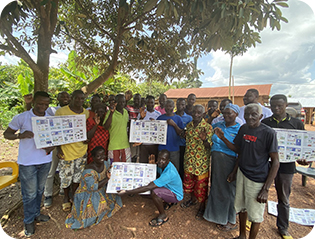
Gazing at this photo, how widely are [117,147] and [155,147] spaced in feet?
2.66

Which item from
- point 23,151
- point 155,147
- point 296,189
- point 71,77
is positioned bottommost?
point 296,189

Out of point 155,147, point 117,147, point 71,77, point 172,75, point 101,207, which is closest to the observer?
point 101,207

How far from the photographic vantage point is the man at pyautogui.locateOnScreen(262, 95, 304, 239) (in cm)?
243

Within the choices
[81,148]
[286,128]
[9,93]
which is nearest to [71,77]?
[9,93]

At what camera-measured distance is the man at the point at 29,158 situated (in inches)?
91.5

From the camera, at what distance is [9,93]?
32.2 feet

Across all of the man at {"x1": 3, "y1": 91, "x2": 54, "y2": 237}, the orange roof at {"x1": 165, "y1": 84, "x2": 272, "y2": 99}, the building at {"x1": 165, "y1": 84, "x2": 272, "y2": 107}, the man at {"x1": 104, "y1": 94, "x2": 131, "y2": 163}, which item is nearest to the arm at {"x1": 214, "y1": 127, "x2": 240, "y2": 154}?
the man at {"x1": 104, "y1": 94, "x2": 131, "y2": 163}

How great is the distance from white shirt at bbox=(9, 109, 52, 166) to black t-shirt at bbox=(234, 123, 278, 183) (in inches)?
119

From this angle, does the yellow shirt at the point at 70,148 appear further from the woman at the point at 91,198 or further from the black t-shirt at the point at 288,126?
the black t-shirt at the point at 288,126

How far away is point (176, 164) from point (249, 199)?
139 cm

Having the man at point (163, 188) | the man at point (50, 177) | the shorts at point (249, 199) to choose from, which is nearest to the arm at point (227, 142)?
the shorts at point (249, 199)

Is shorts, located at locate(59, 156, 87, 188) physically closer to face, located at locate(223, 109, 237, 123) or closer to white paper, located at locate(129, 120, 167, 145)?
white paper, located at locate(129, 120, 167, 145)

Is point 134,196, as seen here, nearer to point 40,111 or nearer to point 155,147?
point 155,147

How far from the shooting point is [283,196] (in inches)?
98.3
